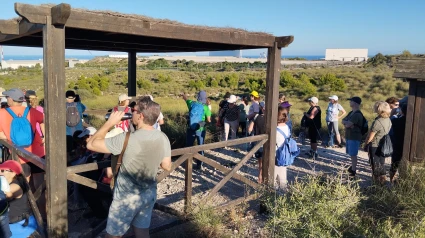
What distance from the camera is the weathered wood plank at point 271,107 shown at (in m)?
5.47

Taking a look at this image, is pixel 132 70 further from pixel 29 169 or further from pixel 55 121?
pixel 55 121

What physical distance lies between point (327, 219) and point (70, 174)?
2519mm

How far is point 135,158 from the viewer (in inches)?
133

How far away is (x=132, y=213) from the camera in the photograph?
3498 millimetres

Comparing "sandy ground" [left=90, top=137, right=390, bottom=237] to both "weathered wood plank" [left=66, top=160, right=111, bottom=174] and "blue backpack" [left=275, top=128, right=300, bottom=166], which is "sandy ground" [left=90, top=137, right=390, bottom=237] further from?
"weathered wood plank" [left=66, top=160, right=111, bottom=174]

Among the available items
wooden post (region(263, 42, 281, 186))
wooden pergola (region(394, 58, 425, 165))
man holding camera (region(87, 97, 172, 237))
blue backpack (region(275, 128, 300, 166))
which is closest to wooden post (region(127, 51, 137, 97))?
wooden post (region(263, 42, 281, 186))

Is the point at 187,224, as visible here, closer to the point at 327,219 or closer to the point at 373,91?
the point at 327,219

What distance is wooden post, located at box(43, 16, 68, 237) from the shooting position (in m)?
3.38

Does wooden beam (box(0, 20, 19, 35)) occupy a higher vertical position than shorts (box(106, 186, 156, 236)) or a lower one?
higher

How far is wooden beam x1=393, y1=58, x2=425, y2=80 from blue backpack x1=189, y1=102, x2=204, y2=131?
3.76 m

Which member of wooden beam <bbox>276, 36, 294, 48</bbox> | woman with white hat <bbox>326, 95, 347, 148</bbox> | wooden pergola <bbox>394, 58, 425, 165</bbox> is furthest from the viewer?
woman with white hat <bbox>326, 95, 347, 148</bbox>

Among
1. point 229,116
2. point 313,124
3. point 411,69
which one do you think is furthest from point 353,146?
point 229,116

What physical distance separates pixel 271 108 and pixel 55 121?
3.09 meters

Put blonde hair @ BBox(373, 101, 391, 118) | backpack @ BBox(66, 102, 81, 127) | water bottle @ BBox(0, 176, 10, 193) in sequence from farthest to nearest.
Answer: backpack @ BBox(66, 102, 81, 127) < blonde hair @ BBox(373, 101, 391, 118) < water bottle @ BBox(0, 176, 10, 193)
